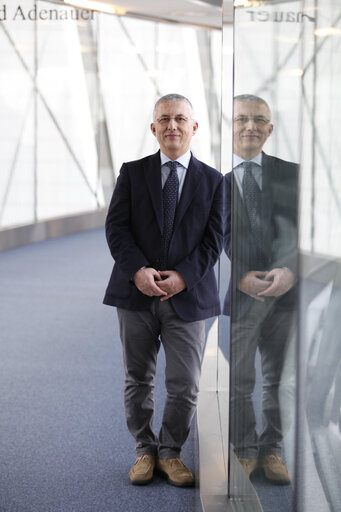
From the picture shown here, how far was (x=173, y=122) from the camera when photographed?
3.07 m

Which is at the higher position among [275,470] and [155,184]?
[155,184]

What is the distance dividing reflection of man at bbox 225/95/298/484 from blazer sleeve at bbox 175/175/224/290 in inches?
29.9

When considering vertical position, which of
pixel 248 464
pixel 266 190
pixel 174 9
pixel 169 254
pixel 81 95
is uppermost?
pixel 174 9

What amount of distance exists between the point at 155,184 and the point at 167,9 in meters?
9.86

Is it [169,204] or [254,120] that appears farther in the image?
[169,204]

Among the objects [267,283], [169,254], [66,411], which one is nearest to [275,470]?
[267,283]

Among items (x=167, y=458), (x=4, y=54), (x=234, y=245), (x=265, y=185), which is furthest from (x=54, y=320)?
(x=4, y=54)

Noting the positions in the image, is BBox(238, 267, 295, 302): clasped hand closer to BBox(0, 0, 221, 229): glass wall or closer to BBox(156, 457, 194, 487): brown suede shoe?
BBox(156, 457, 194, 487): brown suede shoe

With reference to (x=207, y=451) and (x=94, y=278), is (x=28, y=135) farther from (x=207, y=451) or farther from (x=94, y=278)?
(x=207, y=451)

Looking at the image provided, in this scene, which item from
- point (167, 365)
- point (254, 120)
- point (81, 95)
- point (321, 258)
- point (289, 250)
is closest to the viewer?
point (321, 258)

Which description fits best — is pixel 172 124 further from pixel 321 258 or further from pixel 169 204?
pixel 321 258

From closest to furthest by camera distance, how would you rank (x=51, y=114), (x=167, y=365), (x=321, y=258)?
(x=321, y=258)
(x=167, y=365)
(x=51, y=114)

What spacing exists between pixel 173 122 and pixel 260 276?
1.44 m

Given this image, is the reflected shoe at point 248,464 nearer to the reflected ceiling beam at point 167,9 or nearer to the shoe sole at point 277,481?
the shoe sole at point 277,481
